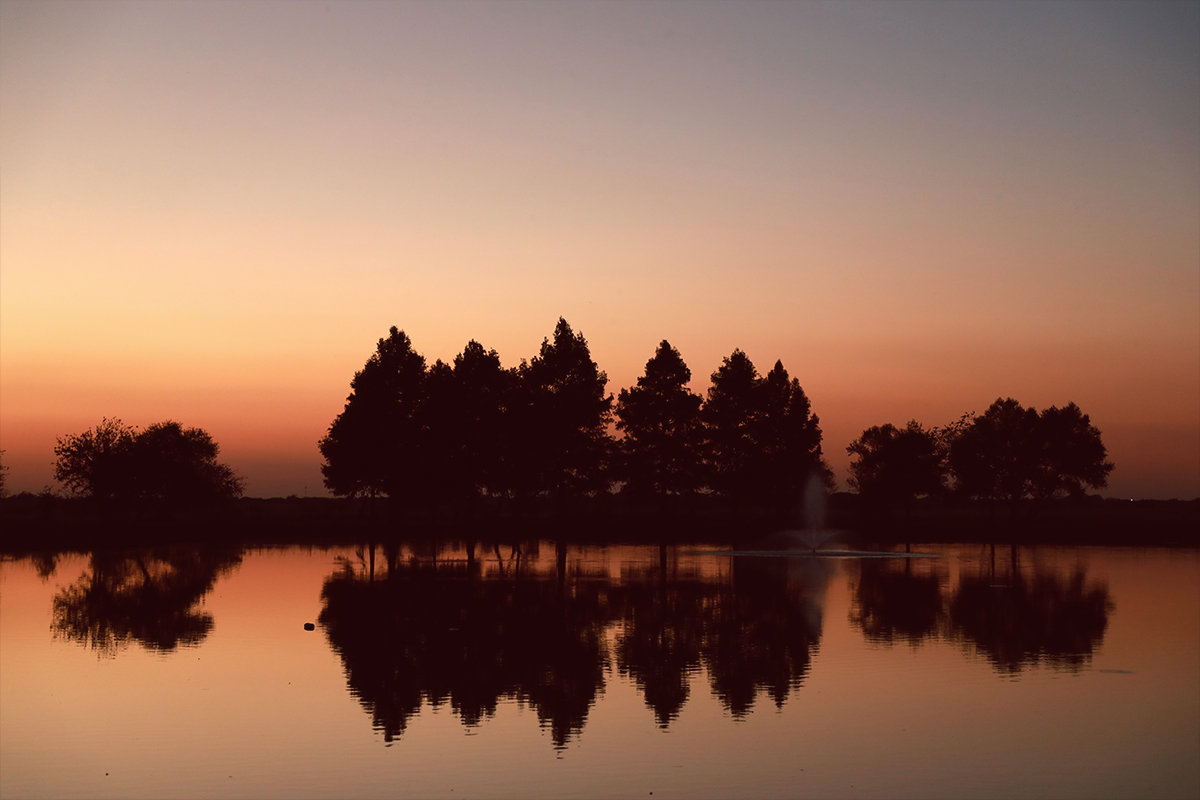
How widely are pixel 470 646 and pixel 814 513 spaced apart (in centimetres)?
10560

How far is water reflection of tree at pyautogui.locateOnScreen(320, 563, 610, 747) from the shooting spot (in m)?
24.1

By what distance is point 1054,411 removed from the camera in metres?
137

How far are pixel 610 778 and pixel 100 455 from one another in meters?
128

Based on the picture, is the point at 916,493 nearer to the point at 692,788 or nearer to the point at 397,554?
the point at 397,554

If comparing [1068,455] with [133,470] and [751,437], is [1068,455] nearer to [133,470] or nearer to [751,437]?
[751,437]

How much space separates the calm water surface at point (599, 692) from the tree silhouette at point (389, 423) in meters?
42.3

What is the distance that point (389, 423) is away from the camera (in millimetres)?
95500

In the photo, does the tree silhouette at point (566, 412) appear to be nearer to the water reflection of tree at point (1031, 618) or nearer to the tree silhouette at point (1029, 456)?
the water reflection of tree at point (1031, 618)

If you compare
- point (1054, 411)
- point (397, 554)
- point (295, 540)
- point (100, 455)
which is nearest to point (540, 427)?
point (397, 554)

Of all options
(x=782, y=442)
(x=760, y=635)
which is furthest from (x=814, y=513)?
(x=760, y=635)

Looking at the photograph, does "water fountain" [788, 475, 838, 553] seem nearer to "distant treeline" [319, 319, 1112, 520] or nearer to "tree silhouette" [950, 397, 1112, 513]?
"distant treeline" [319, 319, 1112, 520]

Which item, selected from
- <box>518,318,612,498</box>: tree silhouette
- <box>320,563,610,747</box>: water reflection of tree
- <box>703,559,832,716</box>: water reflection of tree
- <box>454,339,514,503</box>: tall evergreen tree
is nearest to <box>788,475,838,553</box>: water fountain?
<box>518,318,612,498</box>: tree silhouette

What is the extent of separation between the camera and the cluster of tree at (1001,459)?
13088cm

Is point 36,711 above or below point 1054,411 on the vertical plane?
below
